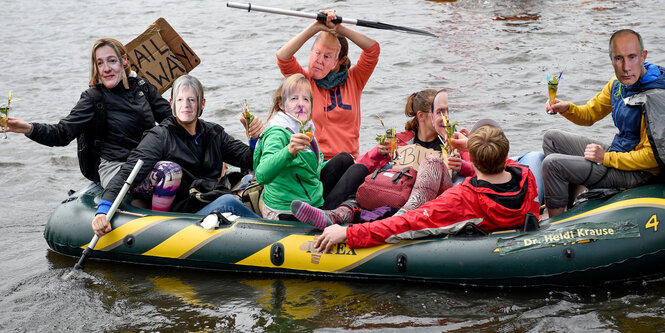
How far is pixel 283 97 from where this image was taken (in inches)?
220

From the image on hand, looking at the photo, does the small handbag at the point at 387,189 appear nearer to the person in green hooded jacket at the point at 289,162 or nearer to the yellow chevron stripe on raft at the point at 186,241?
the person in green hooded jacket at the point at 289,162

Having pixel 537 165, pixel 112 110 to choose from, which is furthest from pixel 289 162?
pixel 537 165

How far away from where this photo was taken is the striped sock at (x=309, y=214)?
519cm

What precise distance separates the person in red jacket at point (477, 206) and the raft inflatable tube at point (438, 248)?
82 millimetres

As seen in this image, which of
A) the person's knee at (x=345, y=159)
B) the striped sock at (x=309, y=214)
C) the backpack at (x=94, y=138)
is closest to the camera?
the striped sock at (x=309, y=214)

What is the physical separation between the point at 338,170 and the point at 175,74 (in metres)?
2.09

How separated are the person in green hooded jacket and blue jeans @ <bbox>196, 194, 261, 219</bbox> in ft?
0.44

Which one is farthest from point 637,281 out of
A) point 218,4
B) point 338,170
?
point 218,4

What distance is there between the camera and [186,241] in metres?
5.69

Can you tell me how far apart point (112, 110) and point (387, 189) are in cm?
228

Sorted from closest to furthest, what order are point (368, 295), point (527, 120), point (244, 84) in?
point (368, 295) < point (527, 120) < point (244, 84)

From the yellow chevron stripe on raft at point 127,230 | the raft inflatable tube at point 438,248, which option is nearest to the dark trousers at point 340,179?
the raft inflatable tube at point 438,248

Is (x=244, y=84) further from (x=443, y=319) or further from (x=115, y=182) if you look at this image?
(x=443, y=319)

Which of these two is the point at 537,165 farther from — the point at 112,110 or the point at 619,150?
the point at 112,110
